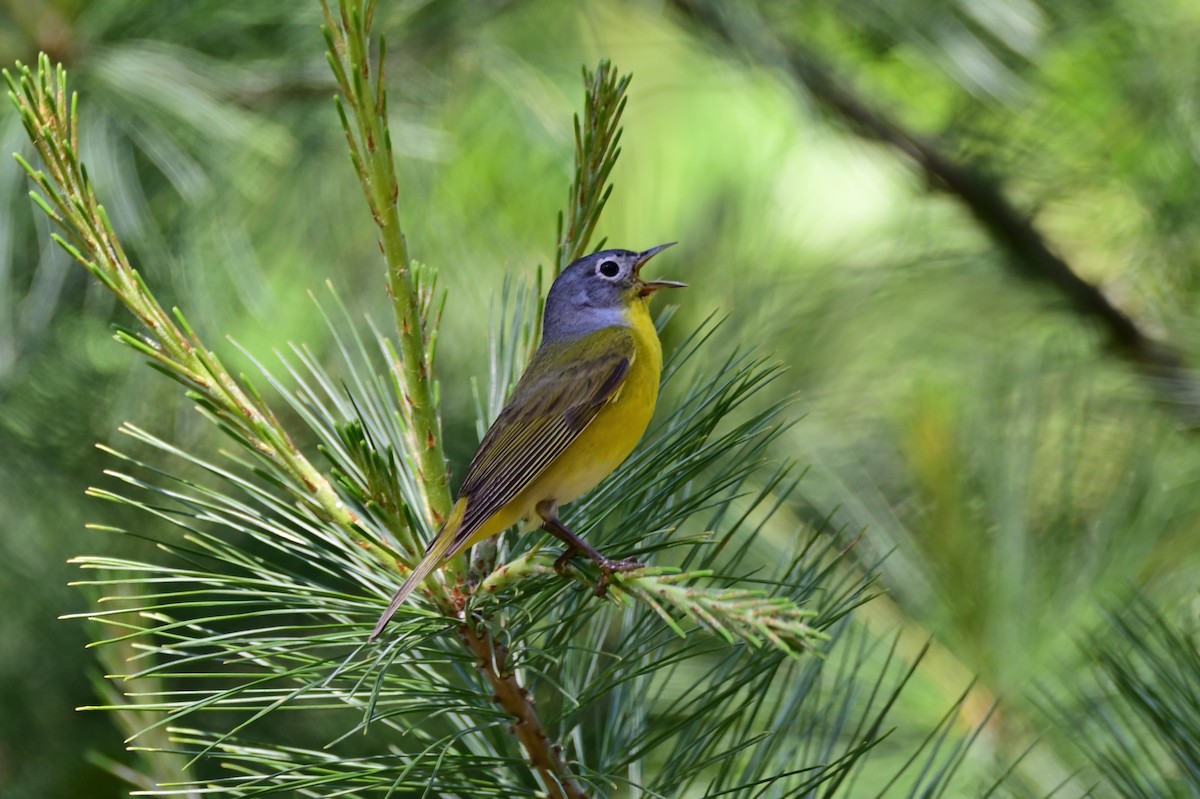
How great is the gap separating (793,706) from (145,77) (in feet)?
6.49

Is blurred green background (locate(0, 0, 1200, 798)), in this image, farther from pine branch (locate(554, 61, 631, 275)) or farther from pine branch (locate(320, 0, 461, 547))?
pine branch (locate(320, 0, 461, 547))

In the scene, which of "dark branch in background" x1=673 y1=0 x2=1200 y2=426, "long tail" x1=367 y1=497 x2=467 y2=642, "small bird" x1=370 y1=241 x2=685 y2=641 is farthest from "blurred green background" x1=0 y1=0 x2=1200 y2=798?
"long tail" x1=367 y1=497 x2=467 y2=642

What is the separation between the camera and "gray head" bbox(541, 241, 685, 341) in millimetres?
2610

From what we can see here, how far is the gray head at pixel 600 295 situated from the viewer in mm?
2610

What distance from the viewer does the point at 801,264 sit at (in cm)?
375

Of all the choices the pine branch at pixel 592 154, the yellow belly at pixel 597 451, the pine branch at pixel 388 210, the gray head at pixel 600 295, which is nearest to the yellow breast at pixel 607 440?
the yellow belly at pixel 597 451

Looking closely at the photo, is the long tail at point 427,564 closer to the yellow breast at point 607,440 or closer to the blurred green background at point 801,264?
the yellow breast at point 607,440

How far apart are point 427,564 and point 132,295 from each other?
486 millimetres

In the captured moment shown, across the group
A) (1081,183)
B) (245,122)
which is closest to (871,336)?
(1081,183)

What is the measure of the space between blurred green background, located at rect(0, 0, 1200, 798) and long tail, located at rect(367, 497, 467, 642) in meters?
1.10

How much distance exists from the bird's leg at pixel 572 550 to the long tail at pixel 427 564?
0.15 metres

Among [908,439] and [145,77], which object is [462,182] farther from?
[908,439]

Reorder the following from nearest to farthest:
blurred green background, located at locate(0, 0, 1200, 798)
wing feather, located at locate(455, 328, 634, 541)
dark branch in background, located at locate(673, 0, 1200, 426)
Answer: wing feather, located at locate(455, 328, 634, 541), blurred green background, located at locate(0, 0, 1200, 798), dark branch in background, located at locate(673, 0, 1200, 426)

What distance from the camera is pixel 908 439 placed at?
253 cm
